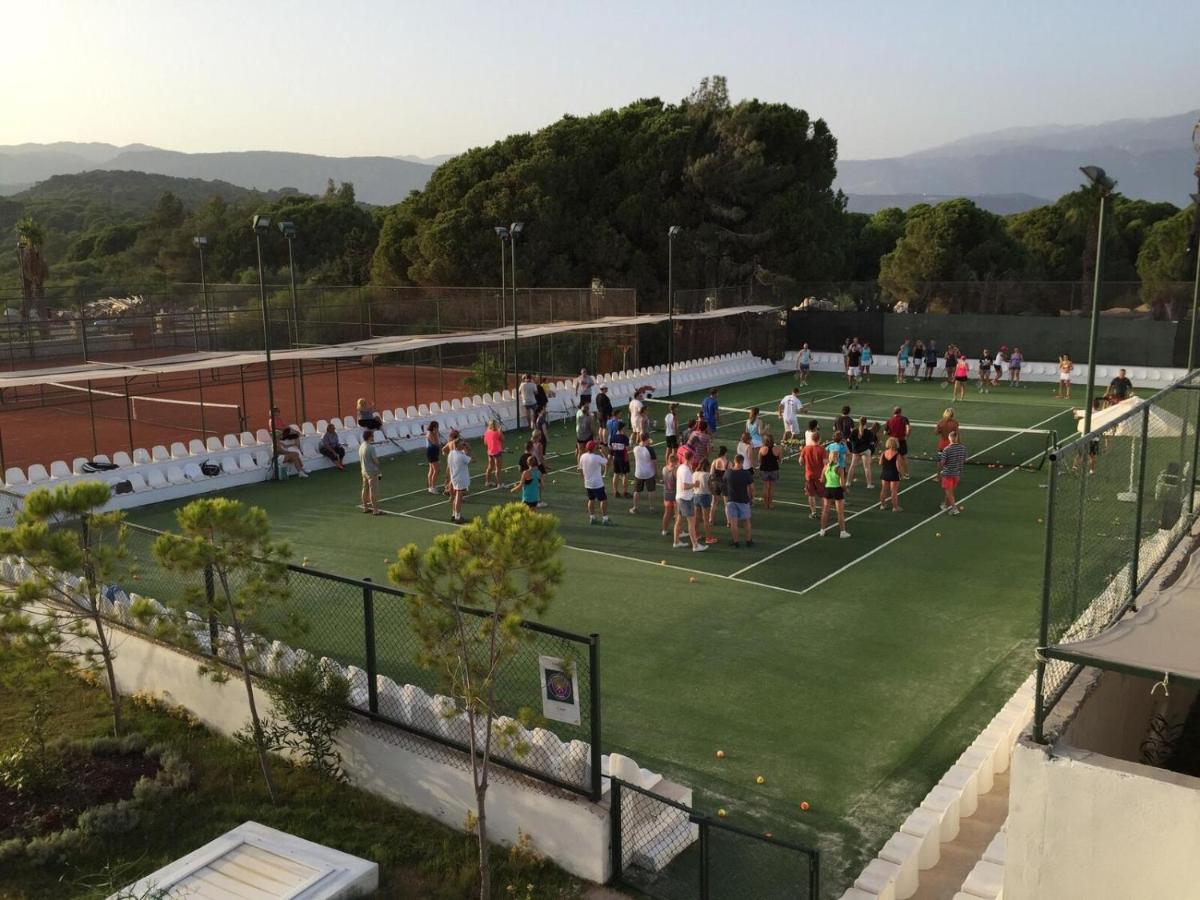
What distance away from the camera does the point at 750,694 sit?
11305 mm

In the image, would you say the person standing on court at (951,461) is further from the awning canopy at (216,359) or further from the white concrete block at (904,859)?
the awning canopy at (216,359)

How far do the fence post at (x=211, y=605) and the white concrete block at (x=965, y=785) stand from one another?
6.47 metres

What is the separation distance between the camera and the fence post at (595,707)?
768 cm

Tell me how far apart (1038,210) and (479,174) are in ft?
136

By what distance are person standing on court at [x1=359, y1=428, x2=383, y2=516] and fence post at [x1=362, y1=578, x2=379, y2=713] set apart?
9.82m

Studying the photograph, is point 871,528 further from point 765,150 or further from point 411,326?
point 765,150

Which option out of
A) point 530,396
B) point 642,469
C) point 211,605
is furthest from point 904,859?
point 530,396

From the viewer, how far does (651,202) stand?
155 ft

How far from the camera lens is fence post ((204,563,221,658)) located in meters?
9.28

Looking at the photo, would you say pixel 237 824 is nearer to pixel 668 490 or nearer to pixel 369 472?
pixel 668 490

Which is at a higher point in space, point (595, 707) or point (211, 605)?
point (211, 605)

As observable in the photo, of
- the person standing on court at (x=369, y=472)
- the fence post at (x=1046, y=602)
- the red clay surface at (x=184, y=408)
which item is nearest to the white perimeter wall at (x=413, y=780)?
the fence post at (x=1046, y=602)

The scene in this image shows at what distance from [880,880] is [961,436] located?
2112 cm

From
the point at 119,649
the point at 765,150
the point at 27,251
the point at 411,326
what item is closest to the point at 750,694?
the point at 119,649
